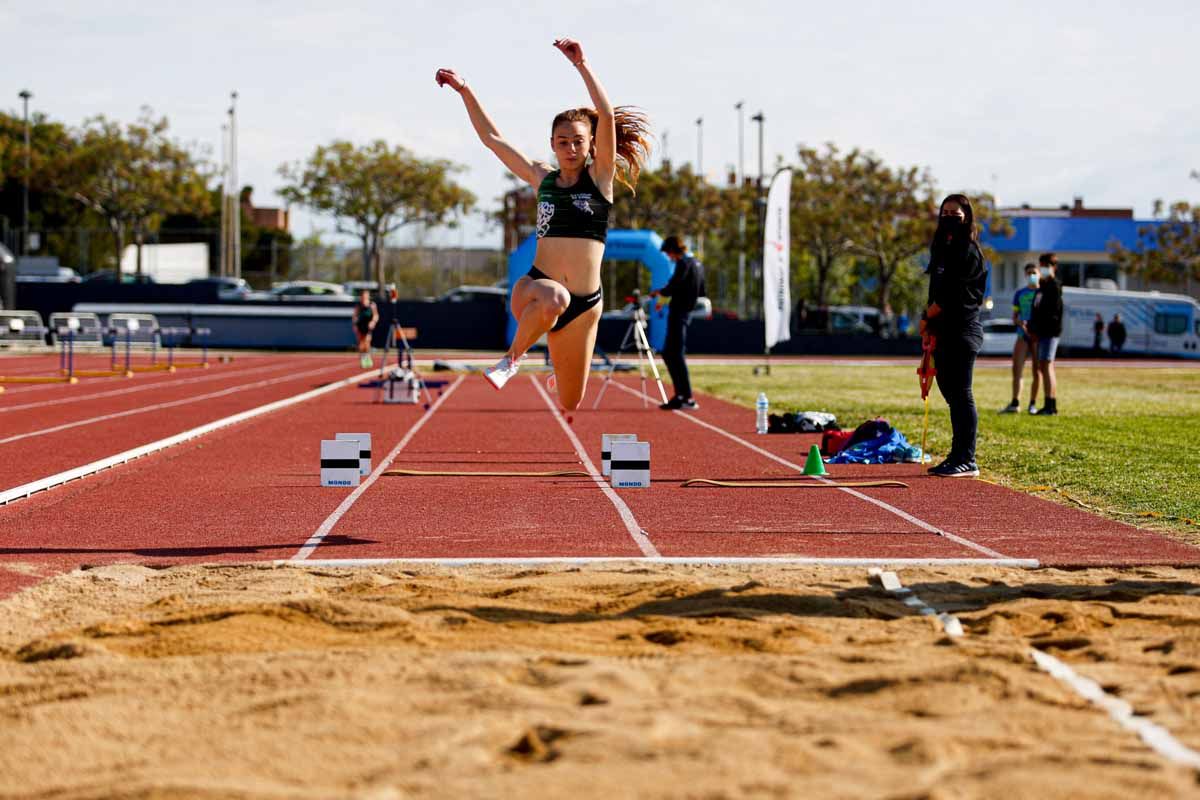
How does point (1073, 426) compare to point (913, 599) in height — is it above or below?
above

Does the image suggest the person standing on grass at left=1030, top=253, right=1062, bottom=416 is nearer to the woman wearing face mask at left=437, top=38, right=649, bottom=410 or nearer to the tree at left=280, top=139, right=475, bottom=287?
the woman wearing face mask at left=437, top=38, right=649, bottom=410

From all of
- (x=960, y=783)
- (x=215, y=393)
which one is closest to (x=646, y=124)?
(x=960, y=783)

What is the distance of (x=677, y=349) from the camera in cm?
1723

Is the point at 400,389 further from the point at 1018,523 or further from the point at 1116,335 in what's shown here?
the point at 1116,335

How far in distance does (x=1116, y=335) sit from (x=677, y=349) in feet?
115

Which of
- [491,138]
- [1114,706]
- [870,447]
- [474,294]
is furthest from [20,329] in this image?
[1114,706]

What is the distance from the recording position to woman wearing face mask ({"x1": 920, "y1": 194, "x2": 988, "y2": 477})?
34.5 ft

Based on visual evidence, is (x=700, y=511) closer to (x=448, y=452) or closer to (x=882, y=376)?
(x=448, y=452)

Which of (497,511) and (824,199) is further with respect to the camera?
(824,199)

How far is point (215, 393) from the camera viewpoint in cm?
2164

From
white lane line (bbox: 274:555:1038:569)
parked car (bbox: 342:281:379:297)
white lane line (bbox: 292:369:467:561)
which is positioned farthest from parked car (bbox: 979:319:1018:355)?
white lane line (bbox: 274:555:1038:569)

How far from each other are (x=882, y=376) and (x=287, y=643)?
26476mm

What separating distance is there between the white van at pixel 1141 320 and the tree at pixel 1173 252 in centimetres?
1123

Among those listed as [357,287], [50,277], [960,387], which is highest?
[50,277]
